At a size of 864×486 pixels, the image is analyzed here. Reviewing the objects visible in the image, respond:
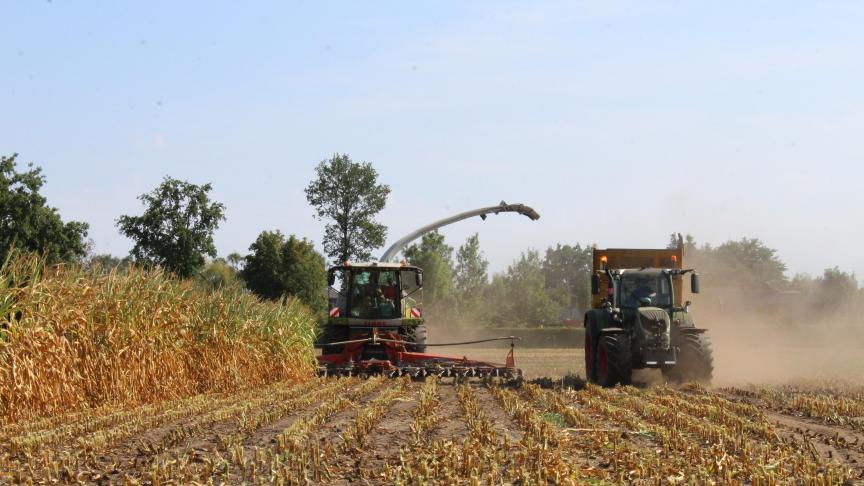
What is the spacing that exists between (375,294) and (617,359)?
27.6 ft

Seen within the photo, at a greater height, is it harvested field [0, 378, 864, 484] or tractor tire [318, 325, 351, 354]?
tractor tire [318, 325, 351, 354]

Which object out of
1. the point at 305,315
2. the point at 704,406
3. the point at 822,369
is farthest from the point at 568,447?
the point at 822,369

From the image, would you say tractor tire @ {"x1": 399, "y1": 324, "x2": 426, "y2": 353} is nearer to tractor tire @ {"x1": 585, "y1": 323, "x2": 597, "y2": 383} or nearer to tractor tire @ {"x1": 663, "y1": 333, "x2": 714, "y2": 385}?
tractor tire @ {"x1": 585, "y1": 323, "x2": 597, "y2": 383}

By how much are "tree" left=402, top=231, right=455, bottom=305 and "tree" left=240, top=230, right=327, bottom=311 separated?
103 feet

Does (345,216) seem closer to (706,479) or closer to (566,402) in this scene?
(566,402)

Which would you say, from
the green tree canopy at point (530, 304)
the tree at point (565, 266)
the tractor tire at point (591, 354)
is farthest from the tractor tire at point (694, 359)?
the tree at point (565, 266)

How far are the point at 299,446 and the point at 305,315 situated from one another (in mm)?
16663

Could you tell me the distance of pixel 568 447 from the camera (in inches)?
372

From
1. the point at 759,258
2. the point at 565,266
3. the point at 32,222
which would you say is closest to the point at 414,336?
the point at 32,222

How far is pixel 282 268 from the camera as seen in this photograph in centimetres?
5600

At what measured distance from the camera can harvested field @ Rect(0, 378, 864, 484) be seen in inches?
311

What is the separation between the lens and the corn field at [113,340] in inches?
496

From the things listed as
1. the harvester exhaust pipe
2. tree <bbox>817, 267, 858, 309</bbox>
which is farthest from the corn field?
tree <bbox>817, 267, 858, 309</bbox>

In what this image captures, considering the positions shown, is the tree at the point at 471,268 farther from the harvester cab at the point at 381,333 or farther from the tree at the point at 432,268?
the harvester cab at the point at 381,333
